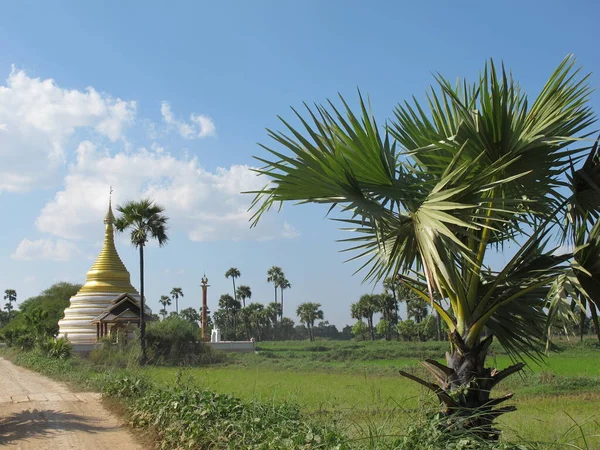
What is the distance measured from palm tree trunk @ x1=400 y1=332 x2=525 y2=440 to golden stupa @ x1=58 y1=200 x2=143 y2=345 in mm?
34284

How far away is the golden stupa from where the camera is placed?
38469 millimetres

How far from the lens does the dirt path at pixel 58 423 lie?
745 centimetres

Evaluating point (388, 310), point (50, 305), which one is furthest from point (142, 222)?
point (388, 310)

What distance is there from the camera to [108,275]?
4138 centimetres

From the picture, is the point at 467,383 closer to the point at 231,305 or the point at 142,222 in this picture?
the point at 142,222

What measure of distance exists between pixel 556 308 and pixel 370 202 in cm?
183

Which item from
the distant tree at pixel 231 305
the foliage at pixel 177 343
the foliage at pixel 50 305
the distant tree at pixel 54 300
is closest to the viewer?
the foliage at pixel 177 343

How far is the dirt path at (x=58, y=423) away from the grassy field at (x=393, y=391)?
1.33m

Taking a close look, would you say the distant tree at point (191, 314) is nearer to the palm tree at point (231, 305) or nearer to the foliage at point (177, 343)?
the palm tree at point (231, 305)

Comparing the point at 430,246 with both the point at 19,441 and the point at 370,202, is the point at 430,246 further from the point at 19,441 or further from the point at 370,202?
the point at 19,441

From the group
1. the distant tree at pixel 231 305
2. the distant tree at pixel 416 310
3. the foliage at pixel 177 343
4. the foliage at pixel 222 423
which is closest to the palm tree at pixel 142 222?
the foliage at pixel 177 343

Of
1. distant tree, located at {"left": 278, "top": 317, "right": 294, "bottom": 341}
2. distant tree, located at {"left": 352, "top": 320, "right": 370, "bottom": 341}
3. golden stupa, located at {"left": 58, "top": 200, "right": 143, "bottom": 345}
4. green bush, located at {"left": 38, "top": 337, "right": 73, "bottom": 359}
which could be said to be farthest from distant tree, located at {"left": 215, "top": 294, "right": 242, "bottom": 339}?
green bush, located at {"left": 38, "top": 337, "right": 73, "bottom": 359}

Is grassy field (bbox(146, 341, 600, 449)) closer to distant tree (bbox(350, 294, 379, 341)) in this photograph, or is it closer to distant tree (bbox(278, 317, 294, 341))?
distant tree (bbox(350, 294, 379, 341))

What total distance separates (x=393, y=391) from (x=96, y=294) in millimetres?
29520
